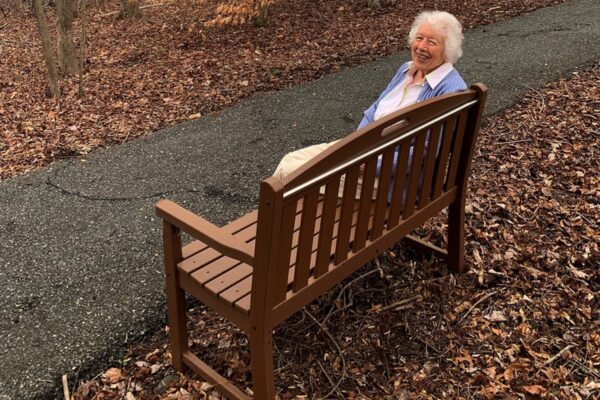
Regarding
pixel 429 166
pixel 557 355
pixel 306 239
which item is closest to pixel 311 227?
pixel 306 239

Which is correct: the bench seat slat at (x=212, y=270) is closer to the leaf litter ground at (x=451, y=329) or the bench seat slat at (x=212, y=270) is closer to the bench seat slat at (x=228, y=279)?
the bench seat slat at (x=228, y=279)

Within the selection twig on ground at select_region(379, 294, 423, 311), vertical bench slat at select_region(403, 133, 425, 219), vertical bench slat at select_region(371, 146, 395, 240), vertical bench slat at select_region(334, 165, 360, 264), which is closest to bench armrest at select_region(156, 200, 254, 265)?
vertical bench slat at select_region(334, 165, 360, 264)

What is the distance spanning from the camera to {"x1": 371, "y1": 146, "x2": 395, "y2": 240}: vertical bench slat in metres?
2.32

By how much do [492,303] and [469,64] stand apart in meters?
4.78

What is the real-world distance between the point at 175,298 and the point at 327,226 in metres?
0.87

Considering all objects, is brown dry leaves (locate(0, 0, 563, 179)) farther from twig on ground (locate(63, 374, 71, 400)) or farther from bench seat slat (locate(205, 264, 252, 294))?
bench seat slat (locate(205, 264, 252, 294))

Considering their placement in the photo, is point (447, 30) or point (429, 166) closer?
point (429, 166)

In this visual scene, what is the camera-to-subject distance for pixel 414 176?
2.59 metres

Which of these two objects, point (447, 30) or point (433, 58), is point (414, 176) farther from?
point (447, 30)

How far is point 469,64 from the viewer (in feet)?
23.3

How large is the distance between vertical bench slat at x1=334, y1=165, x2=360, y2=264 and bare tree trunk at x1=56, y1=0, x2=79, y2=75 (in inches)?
276

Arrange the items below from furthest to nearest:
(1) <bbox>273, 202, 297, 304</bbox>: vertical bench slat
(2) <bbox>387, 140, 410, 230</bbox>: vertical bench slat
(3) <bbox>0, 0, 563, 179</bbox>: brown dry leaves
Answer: (3) <bbox>0, 0, 563, 179</bbox>: brown dry leaves → (2) <bbox>387, 140, 410, 230</bbox>: vertical bench slat → (1) <bbox>273, 202, 297, 304</bbox>: vertical bench slat

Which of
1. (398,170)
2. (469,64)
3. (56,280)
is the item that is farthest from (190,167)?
(469,64)

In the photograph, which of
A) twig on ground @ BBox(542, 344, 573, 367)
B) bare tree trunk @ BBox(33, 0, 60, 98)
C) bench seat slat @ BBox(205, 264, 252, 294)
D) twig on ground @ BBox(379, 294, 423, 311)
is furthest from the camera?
bare tree trunk @ BBox(33, 0, 60, 98)
